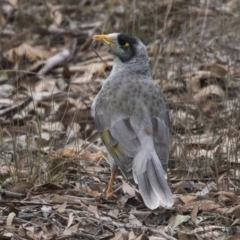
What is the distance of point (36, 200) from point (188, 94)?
268 centimetres

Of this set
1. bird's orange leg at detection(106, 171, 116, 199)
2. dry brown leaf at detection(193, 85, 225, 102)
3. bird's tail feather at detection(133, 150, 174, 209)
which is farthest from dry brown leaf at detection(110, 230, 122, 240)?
dry brown leaf at detection(193, 85, 225, 102)

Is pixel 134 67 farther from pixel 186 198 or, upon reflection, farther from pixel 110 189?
pixel 186 198

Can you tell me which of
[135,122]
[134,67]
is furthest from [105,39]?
[135,122]

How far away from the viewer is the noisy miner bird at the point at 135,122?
258 inches

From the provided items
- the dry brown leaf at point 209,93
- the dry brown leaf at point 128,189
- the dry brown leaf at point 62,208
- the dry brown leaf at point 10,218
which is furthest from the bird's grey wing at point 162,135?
the dry brown leaf at point 209,93

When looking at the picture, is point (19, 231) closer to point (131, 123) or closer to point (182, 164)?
point (131, 123)

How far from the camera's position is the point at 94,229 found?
6.39m

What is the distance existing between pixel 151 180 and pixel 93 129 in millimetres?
2750

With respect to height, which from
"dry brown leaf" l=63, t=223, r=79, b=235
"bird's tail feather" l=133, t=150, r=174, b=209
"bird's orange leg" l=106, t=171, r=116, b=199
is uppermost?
"bird's tail feather" l=133, t=150, r=174, b=209

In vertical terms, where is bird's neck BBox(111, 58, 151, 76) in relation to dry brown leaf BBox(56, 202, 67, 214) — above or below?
above

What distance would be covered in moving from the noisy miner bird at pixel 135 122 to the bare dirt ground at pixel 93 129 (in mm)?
285

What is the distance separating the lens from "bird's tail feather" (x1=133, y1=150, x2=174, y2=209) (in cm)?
639

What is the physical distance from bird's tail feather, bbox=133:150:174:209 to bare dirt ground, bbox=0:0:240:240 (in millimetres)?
231

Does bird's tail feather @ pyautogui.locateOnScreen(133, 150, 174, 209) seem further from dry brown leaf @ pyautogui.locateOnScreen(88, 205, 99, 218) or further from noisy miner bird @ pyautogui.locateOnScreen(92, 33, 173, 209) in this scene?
dry brown leaf @ pyautogui.locateOnScreen(88, 205, 99, 218)
